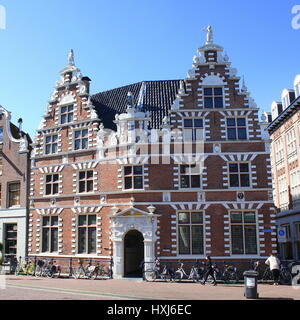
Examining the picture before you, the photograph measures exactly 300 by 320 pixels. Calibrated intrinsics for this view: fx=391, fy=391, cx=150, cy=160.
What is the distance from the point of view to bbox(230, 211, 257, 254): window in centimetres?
2428

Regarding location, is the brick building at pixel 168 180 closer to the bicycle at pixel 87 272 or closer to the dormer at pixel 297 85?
the bicycle at pixel 87 272

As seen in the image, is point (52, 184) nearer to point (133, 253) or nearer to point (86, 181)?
point (86, 181)

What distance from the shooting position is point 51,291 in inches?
715

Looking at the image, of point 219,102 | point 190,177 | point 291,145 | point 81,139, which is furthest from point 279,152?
point 81,139

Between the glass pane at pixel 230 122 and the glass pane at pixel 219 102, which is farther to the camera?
the glass pane at pixel 219 102

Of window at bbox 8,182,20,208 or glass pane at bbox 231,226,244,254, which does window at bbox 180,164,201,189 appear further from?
window at bbox 8,182,20,208

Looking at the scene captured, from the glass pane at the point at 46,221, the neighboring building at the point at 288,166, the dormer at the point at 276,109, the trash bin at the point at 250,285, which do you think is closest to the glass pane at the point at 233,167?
the trash bin at the point at 250,285

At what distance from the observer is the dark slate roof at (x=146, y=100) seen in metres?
28.0

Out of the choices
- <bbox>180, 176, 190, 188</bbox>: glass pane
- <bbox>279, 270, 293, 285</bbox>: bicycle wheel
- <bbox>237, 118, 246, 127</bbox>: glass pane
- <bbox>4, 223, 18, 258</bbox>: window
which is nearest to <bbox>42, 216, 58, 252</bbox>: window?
<bbox>4, 223, 18, 258</bbox>: window

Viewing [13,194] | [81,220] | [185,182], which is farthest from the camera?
[13,194]

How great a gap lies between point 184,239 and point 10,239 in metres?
14.8

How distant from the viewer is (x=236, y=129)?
25719 millimetres

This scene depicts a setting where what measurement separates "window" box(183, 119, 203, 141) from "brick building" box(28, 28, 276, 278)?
66 mm

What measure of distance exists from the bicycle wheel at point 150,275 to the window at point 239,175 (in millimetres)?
7385
